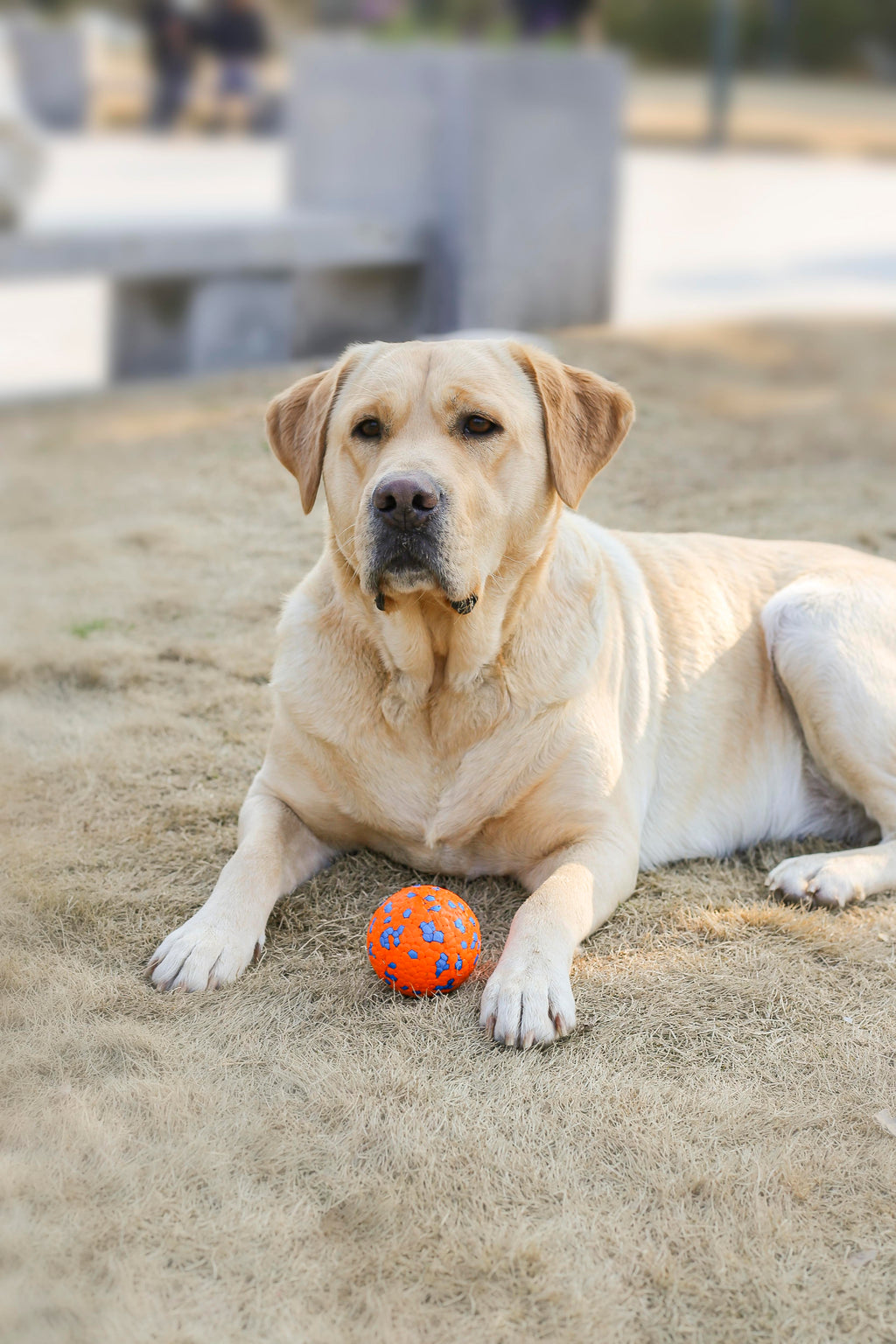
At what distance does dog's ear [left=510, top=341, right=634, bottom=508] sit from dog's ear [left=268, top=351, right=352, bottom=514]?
47 cm

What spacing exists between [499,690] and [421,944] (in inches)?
27.6

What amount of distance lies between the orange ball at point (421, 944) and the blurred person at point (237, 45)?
555 inches

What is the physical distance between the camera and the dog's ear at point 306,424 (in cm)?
329

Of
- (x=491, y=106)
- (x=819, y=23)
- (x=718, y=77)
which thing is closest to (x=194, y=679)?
(x=491, y=106)

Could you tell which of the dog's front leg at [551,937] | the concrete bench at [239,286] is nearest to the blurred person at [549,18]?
the concrete bench at [239,286]

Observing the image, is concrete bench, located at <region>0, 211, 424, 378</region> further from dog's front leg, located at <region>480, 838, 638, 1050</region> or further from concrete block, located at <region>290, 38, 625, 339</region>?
dog's front leg, located at <region>480, 838, 638, 1050</region>

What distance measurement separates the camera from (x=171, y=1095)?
253 centimetres

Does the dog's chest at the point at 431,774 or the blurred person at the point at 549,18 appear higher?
the blurred person at the point at 549,18

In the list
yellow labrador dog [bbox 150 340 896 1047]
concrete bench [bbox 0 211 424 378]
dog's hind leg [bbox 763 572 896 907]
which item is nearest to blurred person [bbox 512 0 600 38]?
concrete bench [bbox 0 211 424 378]

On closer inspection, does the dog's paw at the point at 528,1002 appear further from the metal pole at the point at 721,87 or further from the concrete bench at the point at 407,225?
the metal pole at the point at 721,87

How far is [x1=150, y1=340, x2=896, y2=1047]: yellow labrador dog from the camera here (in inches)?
117

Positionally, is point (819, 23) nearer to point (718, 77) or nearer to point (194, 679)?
point (718, 77)

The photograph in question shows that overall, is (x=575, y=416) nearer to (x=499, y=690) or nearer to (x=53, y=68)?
(x=499, y=690)

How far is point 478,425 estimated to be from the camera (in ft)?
Answer: 10.2
